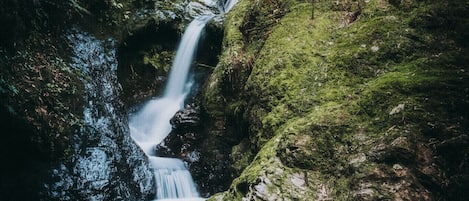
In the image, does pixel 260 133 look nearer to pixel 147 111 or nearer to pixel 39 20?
pixel 39 20

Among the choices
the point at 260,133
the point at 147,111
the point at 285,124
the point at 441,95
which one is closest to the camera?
the point at 441,95

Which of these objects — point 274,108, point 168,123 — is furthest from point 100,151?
point 168,123

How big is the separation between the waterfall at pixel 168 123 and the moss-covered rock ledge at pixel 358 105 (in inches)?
72.5

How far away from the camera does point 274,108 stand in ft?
15.4

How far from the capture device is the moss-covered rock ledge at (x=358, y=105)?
296 centimetres

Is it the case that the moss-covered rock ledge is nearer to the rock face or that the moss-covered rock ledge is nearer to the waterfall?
the waterfall

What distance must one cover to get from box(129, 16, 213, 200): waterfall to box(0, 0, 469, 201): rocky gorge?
0.99 feet

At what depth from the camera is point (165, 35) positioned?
434 inches

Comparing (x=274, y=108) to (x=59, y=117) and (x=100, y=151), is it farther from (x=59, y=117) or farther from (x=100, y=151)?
(x=59, y=117)

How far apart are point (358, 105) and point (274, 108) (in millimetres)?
1249

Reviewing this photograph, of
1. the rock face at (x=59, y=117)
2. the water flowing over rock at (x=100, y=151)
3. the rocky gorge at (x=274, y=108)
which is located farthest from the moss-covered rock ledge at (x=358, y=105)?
the rock face at (x=59, y=117)

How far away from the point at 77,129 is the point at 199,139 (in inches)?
102

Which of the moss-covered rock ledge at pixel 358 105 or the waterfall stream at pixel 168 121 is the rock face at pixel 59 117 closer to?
the waterfall stream at pixel 168 121

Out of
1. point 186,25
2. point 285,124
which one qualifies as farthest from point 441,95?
point 186,25
